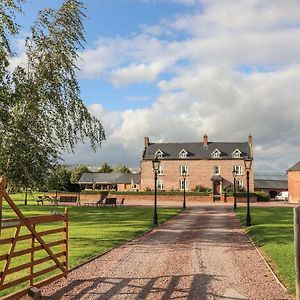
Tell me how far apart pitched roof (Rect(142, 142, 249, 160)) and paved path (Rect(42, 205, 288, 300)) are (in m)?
60.1

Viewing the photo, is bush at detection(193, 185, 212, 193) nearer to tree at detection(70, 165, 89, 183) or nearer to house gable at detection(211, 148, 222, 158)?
house gable at detection(211, 148, 222, 158)

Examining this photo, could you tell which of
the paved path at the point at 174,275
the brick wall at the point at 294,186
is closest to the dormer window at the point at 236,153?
the brick wall at the point at 294,186

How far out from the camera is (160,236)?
Result: 18172mm

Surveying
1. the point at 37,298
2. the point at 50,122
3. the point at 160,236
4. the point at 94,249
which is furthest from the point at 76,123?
the point at 37,298

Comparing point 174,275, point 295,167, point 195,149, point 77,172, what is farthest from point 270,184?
point 174,275

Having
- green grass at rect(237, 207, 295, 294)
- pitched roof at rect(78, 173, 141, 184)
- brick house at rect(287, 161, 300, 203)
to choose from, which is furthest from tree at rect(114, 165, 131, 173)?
green grass at rect(237, 207, 295, 294)

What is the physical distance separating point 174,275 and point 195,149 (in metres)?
67.7

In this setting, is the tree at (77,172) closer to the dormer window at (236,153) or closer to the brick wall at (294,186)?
the dormer window at (236,153)

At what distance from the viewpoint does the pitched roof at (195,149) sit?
7494 centimetres

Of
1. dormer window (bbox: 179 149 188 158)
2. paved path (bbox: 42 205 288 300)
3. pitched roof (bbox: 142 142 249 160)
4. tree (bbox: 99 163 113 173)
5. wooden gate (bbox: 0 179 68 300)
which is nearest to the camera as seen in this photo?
wooden gate (bbox: 0 179 68 300)

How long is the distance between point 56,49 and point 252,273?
32.8 feet

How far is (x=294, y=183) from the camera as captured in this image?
2512 inches

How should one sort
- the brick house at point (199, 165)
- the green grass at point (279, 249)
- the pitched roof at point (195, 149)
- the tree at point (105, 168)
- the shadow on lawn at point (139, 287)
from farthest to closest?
1. the tree at point (105, 168)
2. the pitched roof at point (195, 149)
3. the brick house at point (199, 165)
4. the green grass at point (279, 249)
5. the shadow on lawn at point (139, 287)

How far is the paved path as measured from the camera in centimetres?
850
